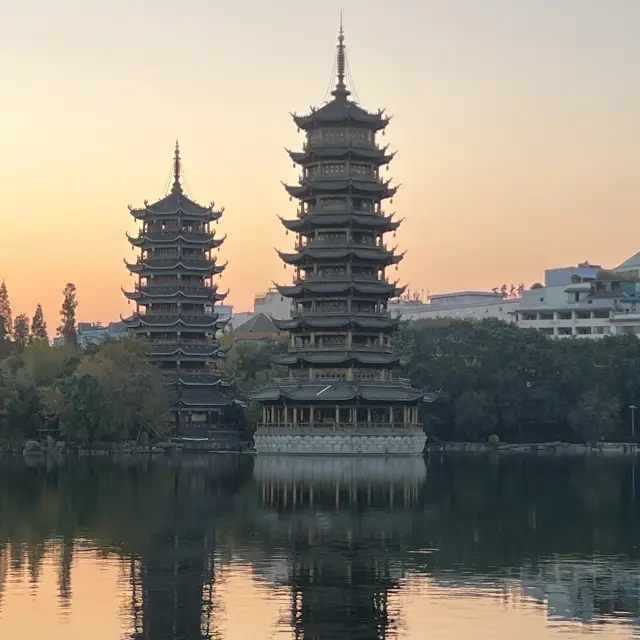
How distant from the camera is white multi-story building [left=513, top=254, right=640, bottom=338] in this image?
493 feet

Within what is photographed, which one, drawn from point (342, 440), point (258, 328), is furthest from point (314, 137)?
point (258, 328)

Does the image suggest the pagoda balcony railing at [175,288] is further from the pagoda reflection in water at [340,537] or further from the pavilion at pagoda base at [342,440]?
the pagoda reflection in water at [340,537]

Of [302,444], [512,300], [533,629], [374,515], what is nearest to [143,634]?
[533,629]

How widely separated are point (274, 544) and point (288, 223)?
201 feet

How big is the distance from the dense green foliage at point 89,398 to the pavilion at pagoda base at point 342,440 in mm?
8917

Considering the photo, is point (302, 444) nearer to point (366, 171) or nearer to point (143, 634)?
point (366, 171)

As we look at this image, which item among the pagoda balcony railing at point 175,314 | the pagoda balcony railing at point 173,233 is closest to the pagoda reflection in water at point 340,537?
the pagoda balcony railing at point 175,314

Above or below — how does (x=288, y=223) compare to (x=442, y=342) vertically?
above

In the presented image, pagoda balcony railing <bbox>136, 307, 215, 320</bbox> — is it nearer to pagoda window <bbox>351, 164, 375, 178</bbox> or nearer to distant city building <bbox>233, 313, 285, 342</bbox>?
pagoda window <bbox>351, 164, 375, 178</bbox>

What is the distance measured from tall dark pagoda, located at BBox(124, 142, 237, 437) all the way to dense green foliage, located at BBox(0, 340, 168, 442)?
22.4 feet

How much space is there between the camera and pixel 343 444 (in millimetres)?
92375

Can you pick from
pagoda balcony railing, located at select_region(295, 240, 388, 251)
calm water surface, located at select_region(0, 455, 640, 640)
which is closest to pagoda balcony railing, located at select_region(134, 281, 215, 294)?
pagoda balcony railing, located at select_region(295, 240, 388, 251)

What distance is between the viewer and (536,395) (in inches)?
4353

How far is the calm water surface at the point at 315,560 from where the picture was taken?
2795 centimetres
